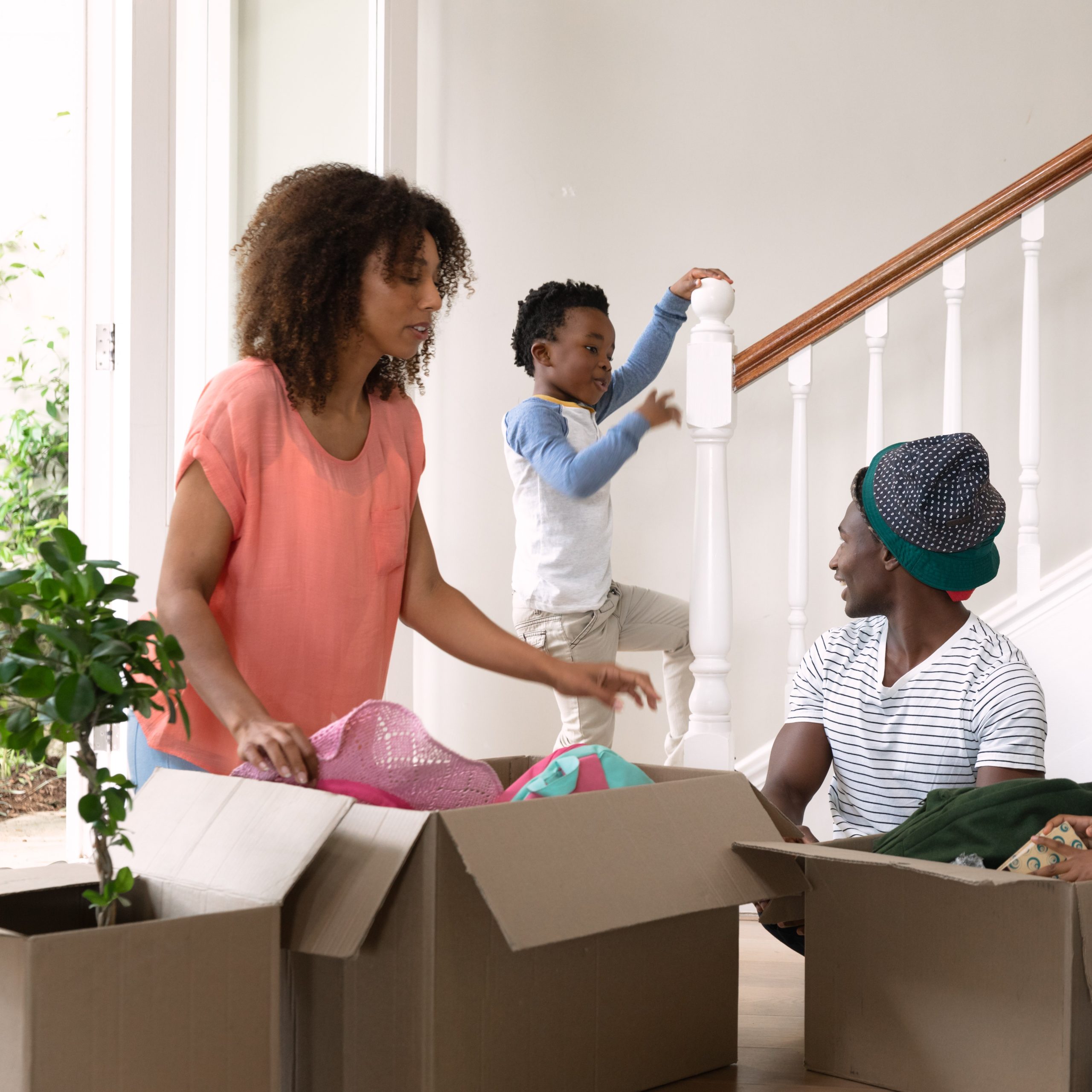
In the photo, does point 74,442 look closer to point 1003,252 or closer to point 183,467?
point 183,467

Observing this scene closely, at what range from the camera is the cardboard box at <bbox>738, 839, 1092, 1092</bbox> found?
1.10 metres

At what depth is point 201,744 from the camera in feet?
4.38

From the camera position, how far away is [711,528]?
1.93 m

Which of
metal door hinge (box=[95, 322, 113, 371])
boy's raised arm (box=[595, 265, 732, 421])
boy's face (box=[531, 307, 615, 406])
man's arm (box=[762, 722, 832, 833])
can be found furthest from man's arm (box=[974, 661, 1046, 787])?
metal door hinge (box=[95, 322, 113, 371])

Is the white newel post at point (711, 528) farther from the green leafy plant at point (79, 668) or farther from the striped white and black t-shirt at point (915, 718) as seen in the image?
the green leafy plant at point (79, 668)

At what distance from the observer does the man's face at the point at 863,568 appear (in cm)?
162

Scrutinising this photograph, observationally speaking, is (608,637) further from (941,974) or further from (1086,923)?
(1086,923)

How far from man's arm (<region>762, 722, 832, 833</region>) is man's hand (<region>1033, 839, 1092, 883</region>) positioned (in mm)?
440

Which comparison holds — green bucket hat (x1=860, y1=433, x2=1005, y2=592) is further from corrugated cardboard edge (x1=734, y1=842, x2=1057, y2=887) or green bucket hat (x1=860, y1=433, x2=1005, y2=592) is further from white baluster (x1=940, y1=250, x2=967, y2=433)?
white baluster (x1=940, y1=250, x2=967, y2=433)

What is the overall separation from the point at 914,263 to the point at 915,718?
3.91ft

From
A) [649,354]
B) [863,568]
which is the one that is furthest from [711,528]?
[649,354]

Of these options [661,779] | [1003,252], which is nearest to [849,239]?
[1003,252]

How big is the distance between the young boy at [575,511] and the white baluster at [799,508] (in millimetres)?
269

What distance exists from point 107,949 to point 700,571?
4.14ft
